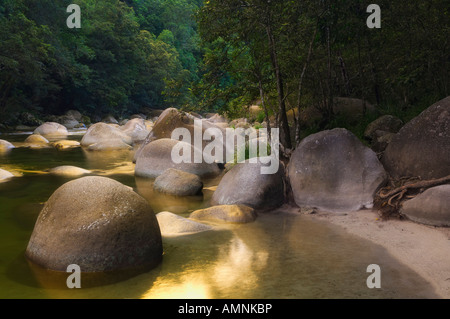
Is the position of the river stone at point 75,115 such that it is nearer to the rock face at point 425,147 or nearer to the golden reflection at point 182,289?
the rock face at point 425,147

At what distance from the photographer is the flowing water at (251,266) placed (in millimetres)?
4359

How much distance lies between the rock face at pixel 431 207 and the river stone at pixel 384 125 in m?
3.94

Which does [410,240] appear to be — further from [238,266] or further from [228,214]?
[228,214]

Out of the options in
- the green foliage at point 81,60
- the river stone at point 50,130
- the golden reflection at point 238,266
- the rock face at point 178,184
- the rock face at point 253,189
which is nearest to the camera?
the golden reflection at point 238,266

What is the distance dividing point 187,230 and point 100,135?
13.9 m

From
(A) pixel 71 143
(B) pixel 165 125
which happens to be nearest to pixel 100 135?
(A) pixel 71 143

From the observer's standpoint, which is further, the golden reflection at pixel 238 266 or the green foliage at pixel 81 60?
the green foliage at pixel 81 60

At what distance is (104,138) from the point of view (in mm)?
19031

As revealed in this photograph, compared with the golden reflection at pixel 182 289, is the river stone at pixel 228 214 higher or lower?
higher

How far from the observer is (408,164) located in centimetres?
739

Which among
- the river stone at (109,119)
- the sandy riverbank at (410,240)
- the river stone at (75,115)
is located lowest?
the sandy riverbank at (410,240)

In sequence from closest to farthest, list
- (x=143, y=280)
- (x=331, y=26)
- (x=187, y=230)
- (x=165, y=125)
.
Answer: (x=143, y=280) < (x=187, y=230) < (x=331, y=26) < (x=165, y=125)

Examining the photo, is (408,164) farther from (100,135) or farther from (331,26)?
(100,135)

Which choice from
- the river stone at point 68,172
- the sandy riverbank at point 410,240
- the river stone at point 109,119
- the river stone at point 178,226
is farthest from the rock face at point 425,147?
the river stone at point 109,119
